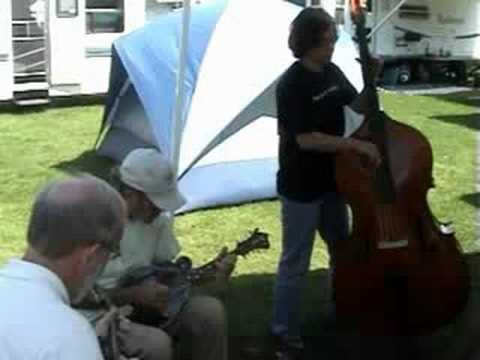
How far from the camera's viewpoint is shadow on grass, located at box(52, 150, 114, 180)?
24.7 feet

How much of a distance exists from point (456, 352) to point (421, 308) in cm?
37

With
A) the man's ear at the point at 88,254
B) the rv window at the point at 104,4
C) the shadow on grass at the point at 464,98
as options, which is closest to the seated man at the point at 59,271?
the man's ear at the point at 88,254

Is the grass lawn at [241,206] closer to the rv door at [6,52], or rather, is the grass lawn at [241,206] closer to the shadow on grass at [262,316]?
the shadow on grass at [262,316]


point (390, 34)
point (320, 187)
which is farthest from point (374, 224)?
point (390, 34)

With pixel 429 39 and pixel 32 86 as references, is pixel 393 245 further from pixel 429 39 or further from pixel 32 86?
pixel 429 39

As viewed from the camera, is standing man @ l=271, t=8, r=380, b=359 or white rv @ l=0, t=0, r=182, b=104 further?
white rv @ l=0, t=0, r=182, b=104

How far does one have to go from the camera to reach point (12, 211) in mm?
6398

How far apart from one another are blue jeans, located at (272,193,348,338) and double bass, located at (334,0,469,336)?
13 centimetres

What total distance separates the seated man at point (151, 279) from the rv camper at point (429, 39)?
10.4 meters

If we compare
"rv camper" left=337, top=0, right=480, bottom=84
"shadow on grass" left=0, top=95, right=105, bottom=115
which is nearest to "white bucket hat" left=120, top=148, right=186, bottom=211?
"shadow on grass" left=0, top=95, right=105, bottom=115

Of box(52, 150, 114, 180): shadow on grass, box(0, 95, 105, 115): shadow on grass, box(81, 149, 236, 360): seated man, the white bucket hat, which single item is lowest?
box(0, 95, 105, 115): shadow on grass

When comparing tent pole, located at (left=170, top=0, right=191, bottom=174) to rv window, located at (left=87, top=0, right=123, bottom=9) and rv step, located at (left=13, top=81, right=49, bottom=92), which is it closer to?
rv step, located at (left=13, top=81, right=49, bottom=92)

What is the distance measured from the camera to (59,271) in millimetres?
1653

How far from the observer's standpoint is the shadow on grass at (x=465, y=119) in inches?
393
